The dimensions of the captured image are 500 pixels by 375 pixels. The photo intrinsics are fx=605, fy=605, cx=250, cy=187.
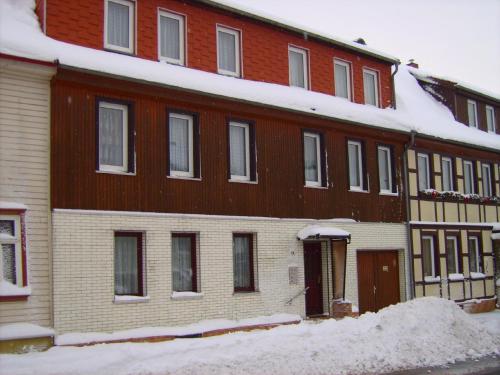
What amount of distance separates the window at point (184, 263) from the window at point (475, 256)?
12322 mm

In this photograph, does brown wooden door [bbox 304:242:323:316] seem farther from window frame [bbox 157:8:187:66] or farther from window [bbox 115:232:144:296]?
window frame [bbox 157:8:187:66]

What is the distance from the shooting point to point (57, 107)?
1201 centimetres

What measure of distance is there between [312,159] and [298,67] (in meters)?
2.80

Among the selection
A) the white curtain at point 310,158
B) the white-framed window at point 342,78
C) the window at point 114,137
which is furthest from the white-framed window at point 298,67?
the window at point 114,137

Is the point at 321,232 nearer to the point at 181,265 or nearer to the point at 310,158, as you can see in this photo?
the point at 310,158

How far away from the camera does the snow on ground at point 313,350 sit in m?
9.77

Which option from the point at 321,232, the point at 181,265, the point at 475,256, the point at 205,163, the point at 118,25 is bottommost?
the point at 475,256

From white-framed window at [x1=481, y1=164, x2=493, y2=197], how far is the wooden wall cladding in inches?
221

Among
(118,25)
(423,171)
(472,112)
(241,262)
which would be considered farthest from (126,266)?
(472,112)

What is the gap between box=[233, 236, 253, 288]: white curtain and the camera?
14.9m

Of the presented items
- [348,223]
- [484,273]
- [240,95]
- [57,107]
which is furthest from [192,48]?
[484,273]

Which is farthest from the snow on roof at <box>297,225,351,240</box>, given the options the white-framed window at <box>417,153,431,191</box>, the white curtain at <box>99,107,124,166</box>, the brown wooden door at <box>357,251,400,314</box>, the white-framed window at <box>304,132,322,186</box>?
Result: the white-framed window at <box>417,153,431,191</box>

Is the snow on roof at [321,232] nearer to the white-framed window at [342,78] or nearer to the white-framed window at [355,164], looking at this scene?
the white-framed window at [355,164]

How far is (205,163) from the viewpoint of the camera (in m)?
14.3
